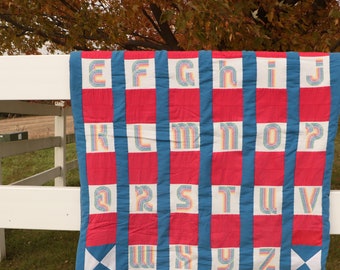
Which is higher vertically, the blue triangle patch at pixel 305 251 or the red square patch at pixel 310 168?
the red square patch at pixel 310 168

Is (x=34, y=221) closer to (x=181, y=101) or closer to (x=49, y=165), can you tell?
(x=181, y=101)

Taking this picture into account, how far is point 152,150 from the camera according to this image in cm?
169

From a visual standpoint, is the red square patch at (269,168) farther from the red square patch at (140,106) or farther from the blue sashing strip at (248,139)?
the red square patch at (140,106)

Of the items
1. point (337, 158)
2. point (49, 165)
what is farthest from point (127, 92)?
point (337, 158)

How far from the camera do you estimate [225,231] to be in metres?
1.72

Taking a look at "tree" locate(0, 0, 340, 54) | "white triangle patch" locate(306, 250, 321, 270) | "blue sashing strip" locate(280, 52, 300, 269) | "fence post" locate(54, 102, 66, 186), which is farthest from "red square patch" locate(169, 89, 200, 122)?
"fence post" locate(54, 102, 66, 186)

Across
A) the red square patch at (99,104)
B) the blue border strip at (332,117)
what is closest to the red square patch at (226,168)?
the blue border strip at (332,117)

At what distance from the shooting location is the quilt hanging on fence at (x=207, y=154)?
1666 millimetres

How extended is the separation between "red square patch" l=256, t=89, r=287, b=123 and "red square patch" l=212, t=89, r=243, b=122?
8cm

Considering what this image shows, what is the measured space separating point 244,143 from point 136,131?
0.47 m

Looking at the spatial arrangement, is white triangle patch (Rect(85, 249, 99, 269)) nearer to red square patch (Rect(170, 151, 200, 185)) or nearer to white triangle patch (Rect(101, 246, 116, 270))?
white triangle patch (Rect(101, 246, 116, 270))

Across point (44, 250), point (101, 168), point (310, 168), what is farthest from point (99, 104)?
point (44, 250)

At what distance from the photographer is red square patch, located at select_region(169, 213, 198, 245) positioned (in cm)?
171

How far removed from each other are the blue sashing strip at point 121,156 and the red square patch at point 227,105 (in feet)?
1.31
